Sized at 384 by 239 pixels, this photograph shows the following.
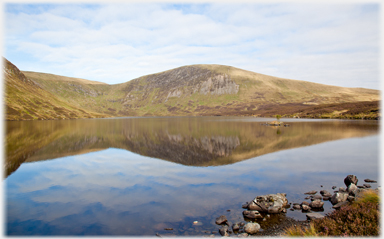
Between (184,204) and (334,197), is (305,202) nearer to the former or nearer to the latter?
(334,197)

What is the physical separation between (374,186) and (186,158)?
23670 mm

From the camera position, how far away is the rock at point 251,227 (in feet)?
42.1

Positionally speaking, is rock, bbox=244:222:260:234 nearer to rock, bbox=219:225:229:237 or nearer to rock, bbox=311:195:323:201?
rock, bbox=219:225:229:237

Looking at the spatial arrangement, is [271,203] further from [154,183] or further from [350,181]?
[154,183]

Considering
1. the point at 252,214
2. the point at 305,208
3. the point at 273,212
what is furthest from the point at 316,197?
the point at 252,214

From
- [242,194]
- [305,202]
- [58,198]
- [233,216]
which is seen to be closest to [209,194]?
[242,194]

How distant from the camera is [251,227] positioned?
42.6 ft

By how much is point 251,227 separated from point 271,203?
3.93 meters

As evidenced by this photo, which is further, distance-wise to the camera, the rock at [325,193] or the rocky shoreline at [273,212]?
the rock at [325,193]

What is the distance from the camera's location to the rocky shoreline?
12.9 m

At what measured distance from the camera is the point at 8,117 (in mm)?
143750

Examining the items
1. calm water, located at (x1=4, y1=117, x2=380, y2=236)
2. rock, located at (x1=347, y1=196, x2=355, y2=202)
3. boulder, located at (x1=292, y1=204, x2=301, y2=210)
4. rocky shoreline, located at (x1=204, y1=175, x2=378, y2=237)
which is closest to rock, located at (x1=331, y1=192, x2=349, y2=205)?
rocky shoreline, located at (x1=204, y1=175, x2=378, y2=237)

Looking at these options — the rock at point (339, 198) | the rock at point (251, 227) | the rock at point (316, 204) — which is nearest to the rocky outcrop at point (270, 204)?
the rock at point (316, 204)

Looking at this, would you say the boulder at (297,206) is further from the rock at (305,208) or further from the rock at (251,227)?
the rock at (251,227)
